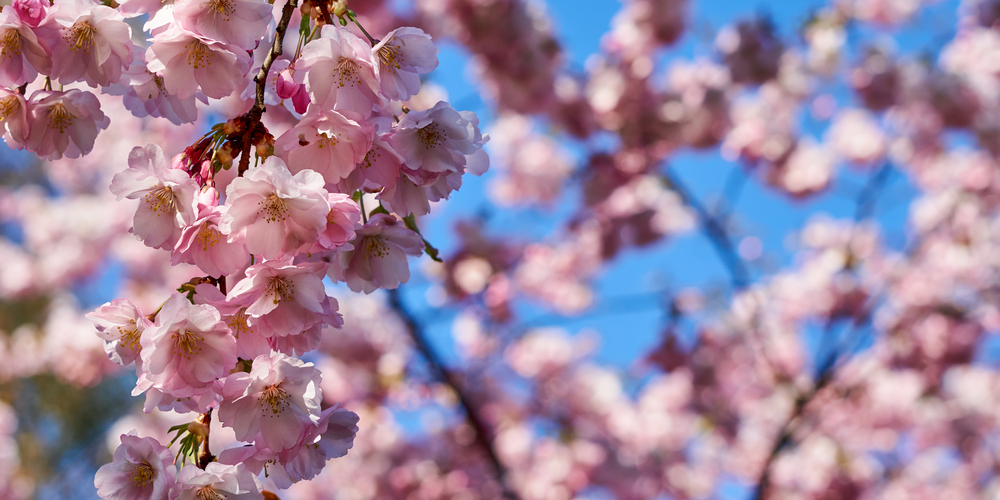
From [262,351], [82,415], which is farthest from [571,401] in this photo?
[82,415]

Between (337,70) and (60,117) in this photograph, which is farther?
(60,117)

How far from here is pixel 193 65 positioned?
0.81 meters

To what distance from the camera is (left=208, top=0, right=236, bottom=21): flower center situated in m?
0.78

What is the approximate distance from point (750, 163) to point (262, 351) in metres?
4.77

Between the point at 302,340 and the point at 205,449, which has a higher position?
the point at 302,340

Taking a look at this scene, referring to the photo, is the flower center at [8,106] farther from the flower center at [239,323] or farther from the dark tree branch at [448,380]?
the dark tree branch at [448,380]

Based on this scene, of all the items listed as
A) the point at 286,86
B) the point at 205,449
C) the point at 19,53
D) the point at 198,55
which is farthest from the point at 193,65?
the point at 205,449

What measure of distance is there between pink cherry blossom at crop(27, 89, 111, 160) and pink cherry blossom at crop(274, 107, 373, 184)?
37 cm

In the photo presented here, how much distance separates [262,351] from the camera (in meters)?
0.76

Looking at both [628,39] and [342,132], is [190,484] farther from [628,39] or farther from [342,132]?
[628,39]

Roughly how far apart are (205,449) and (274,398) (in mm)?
109

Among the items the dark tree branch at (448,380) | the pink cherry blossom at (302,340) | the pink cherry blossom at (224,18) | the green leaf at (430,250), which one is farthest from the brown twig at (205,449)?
the dark tree branch at (448,380)

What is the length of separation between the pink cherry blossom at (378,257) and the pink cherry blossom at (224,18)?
273mm

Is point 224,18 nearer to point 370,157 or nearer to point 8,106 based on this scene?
point 370,157
